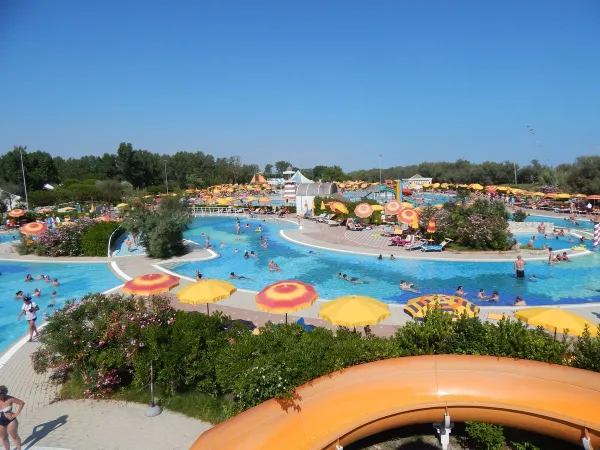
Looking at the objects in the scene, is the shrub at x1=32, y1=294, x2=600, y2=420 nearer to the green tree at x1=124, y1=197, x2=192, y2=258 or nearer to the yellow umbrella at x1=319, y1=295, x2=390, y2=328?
the yellow umbrella at x1=319, y1=295, x2=390, y2=328

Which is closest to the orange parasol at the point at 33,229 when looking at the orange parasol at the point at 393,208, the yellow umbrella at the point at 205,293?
the yellow umbrella at the point at 205,293

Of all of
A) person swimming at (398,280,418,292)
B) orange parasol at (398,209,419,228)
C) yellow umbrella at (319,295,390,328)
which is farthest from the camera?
orange parasol at (398,209,419,228)

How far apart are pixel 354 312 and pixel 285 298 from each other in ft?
5.43

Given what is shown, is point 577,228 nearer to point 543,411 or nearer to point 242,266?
point 242,266

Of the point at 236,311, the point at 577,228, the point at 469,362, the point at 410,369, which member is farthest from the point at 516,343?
the point at 577,228

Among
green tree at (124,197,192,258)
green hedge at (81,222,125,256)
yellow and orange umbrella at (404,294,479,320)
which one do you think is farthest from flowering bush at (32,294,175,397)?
green hedge at (81,222,125,256)

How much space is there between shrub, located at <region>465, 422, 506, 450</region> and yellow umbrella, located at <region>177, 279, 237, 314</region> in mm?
6373

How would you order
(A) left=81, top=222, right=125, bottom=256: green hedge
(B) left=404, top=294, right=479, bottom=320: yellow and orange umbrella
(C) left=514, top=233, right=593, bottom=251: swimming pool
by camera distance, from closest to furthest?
1. (B) left=404, top=294, right=479, bottom=320: yellow and orange umbrella
2. (A) left=81, top=222, right=125, bottom=256: green hedge
3. (C) left=514, top=233, right=593, bottom=251: swimming pool

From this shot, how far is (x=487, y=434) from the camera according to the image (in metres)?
5.34

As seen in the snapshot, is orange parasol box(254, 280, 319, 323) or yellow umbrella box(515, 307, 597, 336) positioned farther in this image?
orange parasol box(254, 280, 319, 323)

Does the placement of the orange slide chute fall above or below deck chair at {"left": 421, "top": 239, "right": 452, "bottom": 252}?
above

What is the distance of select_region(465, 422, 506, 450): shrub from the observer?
17.4 ft

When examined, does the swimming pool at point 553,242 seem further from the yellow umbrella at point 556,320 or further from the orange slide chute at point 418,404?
the orange slide chute at point 418,404

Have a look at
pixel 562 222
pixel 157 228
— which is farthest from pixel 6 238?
pixel 562 222
